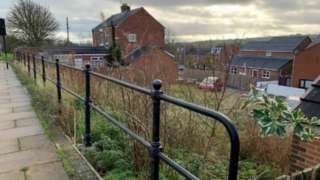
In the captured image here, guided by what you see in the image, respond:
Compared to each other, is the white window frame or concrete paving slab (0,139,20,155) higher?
concrete paving slab (0,139,20,155)

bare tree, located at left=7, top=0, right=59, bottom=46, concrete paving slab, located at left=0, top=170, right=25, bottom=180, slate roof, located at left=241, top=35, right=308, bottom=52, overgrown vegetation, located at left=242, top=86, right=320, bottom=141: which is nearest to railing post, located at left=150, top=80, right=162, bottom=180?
overgrown vegetation, located at left=242, top=86, right=320, bottom=141

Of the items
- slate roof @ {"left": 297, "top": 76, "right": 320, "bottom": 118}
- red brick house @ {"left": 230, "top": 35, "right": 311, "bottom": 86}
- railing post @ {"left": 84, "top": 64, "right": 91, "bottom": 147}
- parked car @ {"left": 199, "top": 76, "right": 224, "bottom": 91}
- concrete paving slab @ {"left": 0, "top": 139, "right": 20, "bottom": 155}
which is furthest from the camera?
red brick house @ {"left": 230, "top": 35, "right": 311, "bottom": 86}

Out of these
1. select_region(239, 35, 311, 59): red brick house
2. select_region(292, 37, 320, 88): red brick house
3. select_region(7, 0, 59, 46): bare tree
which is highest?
select_region(7, 0, 59, 46): bare tree

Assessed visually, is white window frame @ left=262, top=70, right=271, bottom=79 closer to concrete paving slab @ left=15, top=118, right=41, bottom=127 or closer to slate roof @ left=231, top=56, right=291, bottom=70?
slate roof @ left=231, top=56, right=291, bottom=70

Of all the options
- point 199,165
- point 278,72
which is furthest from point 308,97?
point 278,72

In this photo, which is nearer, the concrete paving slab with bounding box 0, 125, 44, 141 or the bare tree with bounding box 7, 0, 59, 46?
the concrete paving slab with bounding box 0, 125, 44, 141

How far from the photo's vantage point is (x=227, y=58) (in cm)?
420

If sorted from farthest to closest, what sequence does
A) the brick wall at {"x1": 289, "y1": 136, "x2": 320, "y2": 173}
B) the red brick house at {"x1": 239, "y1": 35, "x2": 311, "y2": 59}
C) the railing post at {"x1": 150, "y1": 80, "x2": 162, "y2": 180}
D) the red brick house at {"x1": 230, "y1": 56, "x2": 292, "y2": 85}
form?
the red brick house at {"x1": 239, "y1": 35, "x2": 311, "y2": 59}
the red brick house at {"x1": 230, "y1": 56, "x2": 292, "y2": 85}
the brick wall at {"x1": 289, "y1": 136, "x2": 320, "y2": 173}
the railing post at {"x1": 150, "y1": 80, "x2": 162, "y2": 180}

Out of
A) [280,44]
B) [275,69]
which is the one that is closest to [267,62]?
[275,69]

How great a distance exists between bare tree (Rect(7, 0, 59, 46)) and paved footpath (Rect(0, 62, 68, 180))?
1336 inches

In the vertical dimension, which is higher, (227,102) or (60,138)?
(227,102)

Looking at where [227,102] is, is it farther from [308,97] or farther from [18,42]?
[18,42]

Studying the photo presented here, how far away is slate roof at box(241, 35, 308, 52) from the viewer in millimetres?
37812

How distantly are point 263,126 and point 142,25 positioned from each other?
3915 centimetres
